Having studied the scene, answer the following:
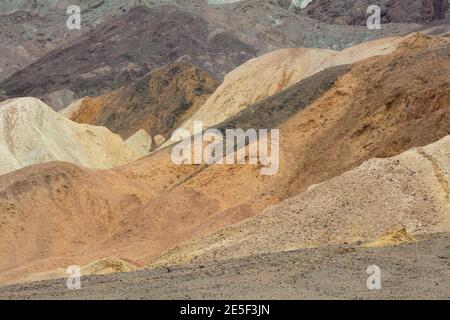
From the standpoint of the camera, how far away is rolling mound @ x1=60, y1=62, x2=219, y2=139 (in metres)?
67.6

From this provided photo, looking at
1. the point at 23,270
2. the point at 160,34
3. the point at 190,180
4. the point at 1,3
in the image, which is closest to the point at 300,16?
the point at 160,34

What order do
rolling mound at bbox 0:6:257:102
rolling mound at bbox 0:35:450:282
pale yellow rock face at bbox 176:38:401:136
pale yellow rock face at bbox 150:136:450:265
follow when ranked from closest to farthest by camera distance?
pale yellow rock face at bbox 150:136:450:265 < rolling mound at bbox 0:35:450:282 < pale yellow rock face at bbox 176:38:401:136 < rolling mound at bbox 0:6:257:102

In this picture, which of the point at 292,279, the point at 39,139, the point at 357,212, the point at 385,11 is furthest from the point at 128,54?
the point at 292,279

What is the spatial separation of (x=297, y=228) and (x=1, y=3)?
118 m

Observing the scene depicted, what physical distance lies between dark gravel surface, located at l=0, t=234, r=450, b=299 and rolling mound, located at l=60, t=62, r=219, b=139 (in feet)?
154

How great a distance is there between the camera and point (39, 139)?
157 feet

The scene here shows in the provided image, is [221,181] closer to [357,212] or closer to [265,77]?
[357,212]

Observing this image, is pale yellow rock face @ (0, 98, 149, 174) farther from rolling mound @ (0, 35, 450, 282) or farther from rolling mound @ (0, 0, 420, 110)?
rolling mound @ (0, 0, 420, 110)

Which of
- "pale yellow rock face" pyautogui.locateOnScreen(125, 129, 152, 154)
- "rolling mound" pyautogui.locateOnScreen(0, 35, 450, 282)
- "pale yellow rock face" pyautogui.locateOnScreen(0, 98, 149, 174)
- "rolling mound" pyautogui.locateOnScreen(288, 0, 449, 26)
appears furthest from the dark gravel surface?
"rolling mound" pyautogui.locateOnScreen(288, 0, 449, 26)

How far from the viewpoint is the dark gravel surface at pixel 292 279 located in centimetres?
1516

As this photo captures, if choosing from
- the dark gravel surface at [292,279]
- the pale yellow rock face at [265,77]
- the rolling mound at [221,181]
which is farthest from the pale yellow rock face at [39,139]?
the dark gravel surface at [292,279]

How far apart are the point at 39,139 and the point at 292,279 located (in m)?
33.3

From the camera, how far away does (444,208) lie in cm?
2397
